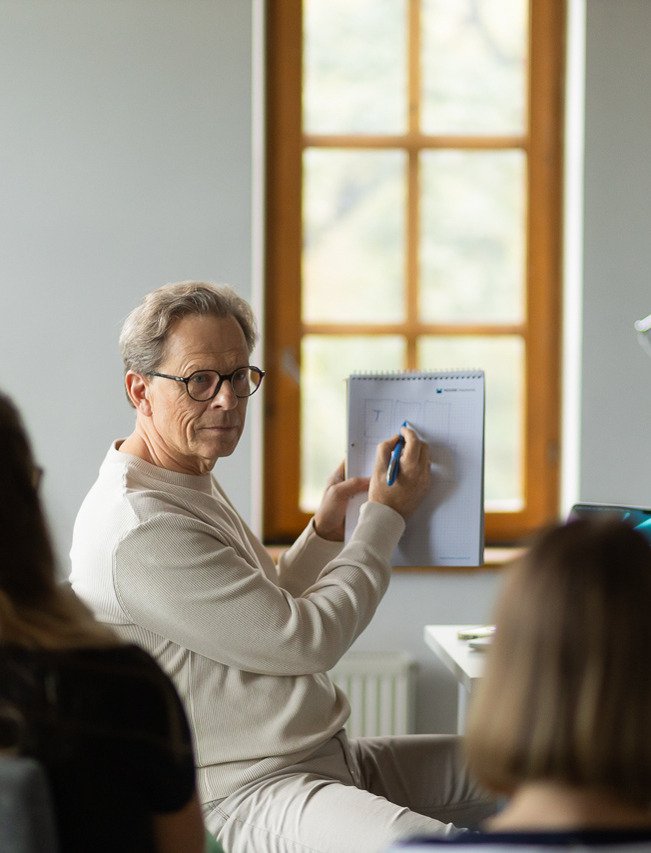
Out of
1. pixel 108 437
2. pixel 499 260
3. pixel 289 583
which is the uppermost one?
pixel 499 260

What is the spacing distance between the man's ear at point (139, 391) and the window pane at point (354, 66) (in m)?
1.56

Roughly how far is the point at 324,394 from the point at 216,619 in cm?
167

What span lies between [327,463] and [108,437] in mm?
667

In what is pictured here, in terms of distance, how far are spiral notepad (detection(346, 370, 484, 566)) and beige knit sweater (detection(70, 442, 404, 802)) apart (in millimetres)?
221

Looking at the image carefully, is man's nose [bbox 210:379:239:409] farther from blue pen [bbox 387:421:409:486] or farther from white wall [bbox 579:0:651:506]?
white wall [bbox 579:0:651:506]

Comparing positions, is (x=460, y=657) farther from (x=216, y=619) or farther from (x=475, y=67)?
(x=475, y=67)

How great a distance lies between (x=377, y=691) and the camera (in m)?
2.94

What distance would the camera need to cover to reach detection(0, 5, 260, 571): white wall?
2.91 metres

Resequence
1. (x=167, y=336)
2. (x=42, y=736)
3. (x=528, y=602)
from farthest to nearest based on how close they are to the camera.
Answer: (x=167, y=336) < (x=42, y=736) < (x=528, y=602)

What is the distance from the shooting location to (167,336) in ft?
5.90

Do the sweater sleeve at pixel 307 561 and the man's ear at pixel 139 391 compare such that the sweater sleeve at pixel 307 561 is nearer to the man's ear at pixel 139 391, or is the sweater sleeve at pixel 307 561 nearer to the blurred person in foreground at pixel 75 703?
the man's ear at pixel 139 391

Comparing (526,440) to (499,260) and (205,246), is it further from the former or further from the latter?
(205,246)

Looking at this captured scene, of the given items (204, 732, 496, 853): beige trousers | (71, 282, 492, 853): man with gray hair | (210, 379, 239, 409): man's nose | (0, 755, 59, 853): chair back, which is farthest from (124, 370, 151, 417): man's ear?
(0, 755, 59, 853): chair back

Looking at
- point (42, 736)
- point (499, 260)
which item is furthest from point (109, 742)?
point (499, 260)
